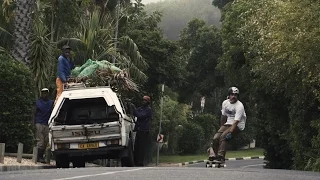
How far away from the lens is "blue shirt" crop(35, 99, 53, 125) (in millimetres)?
17250

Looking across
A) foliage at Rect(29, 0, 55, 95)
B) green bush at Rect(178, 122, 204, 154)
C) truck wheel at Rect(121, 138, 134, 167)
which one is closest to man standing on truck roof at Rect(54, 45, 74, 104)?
truck wheel at Rect(121, 138, 134, 167)

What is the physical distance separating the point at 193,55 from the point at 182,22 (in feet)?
237

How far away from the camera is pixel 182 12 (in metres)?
140

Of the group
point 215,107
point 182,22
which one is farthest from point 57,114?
point 182,22

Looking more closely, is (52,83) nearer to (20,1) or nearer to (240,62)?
(20,1)

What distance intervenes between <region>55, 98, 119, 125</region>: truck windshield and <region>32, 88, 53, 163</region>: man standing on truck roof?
3.62 feet

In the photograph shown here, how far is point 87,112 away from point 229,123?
4.42 meters

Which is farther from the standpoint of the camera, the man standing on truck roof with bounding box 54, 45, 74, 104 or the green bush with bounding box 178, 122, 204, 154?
the green bush with bounding box 178, 122, 204, 154

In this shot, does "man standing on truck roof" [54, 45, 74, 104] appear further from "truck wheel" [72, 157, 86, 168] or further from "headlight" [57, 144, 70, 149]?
"truck wheel" [72, 157, 86, 168]

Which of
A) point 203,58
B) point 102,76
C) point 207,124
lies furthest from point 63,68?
point 207,124

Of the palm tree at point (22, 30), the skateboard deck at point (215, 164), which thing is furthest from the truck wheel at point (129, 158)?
the palm tree at point (22, 30)

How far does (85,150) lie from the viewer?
606 inches

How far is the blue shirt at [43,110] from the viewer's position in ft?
56.6

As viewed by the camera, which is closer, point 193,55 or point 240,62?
point 240,62
